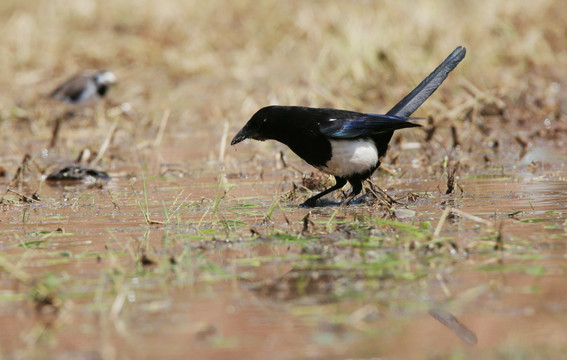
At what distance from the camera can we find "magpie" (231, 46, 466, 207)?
5.43 meters

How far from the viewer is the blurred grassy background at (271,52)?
10430 mm

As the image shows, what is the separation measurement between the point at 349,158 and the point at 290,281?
1995mm

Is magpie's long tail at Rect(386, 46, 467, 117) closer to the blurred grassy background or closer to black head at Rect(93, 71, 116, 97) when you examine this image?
the blurred grassy background

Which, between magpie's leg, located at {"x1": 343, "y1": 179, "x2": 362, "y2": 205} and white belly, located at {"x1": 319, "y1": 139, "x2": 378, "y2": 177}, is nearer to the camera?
white belly, located at {"x1": 319, "y1": 139, "x2": 378, "y2": 177}

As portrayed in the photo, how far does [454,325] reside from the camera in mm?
2963

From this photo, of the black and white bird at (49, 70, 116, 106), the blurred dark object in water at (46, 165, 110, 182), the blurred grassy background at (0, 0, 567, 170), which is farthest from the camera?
the black and white bird at (49, 70, 116, 106)

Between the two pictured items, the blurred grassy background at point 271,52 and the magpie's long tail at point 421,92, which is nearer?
the magpie's long tail at point 421,92

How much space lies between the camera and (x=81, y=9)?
48.5 ft

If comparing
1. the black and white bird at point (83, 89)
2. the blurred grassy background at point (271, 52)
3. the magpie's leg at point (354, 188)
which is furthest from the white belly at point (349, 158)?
the black and white bird at point (83, 89)

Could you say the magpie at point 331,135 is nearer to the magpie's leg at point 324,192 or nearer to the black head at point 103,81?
the magpie's leg at point 324,192

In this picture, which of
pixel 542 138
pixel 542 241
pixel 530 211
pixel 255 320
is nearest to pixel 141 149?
pixel 542 138

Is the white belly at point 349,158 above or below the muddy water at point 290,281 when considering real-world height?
above

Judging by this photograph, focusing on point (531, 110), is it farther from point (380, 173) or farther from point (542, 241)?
point (542, 241)

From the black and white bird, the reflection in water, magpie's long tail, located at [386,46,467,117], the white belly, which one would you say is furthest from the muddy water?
the black and white bird
